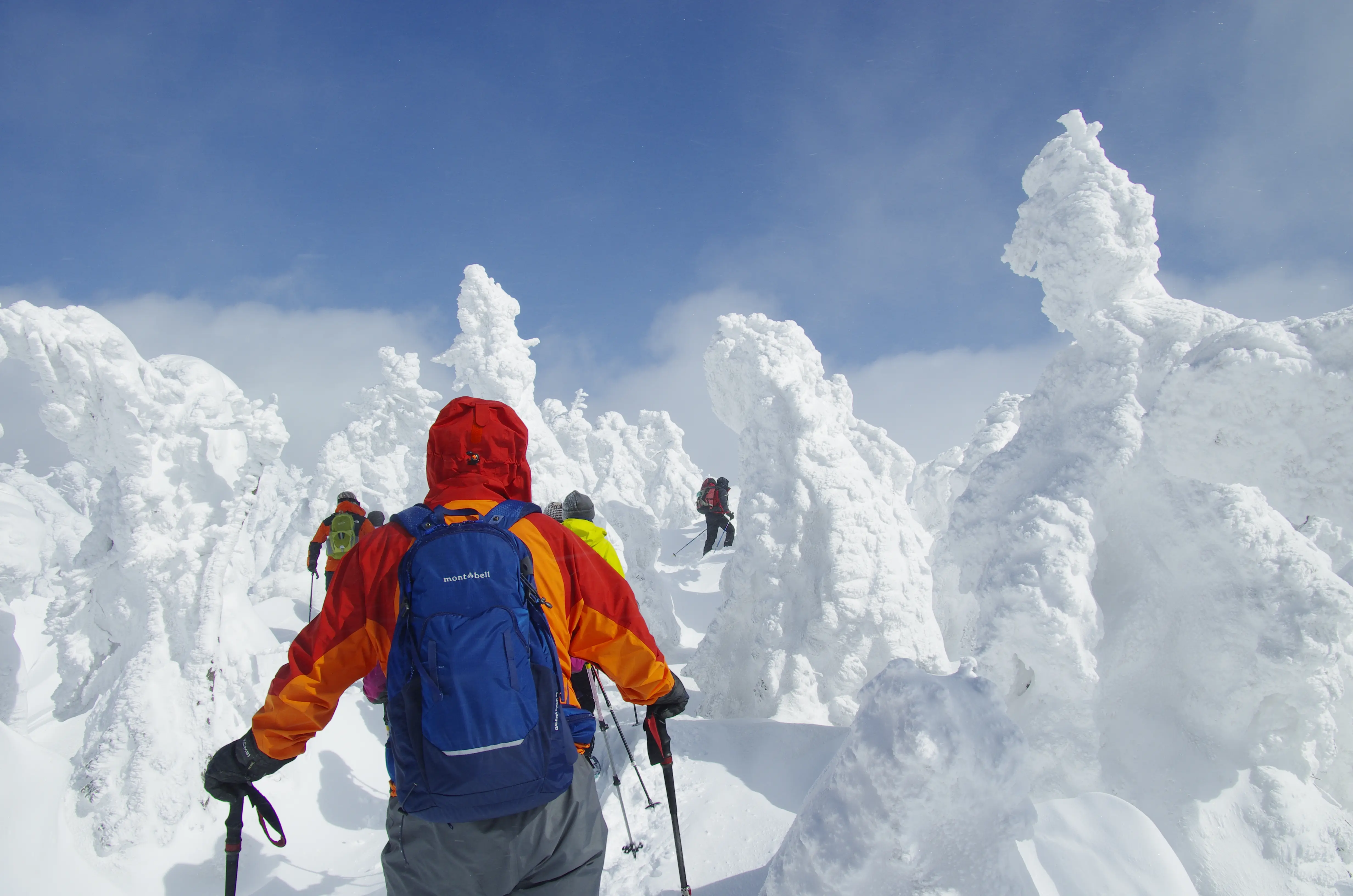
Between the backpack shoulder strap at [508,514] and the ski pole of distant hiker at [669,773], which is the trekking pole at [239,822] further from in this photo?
the ski pole of distant hiker at [669,773]

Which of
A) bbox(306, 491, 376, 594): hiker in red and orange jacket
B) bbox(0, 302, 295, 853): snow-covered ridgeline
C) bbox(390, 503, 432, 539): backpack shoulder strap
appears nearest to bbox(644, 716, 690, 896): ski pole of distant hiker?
bbox(390, 503, 432, 539): backpack shoulder strap

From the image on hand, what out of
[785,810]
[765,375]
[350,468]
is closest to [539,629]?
[785,810]

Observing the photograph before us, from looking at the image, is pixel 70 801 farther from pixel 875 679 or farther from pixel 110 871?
pixel 875 679

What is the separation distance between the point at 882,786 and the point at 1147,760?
2703 millimetres

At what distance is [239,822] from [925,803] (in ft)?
8.08

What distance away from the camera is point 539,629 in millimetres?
1839

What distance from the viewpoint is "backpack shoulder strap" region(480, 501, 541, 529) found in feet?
6.48

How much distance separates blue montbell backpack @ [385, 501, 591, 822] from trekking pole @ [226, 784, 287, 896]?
2.05 feet

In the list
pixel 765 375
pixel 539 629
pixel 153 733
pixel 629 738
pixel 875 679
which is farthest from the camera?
pixel 765 375

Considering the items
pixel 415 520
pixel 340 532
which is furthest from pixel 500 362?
pixel 415 520

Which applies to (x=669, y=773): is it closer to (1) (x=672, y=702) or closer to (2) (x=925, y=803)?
(1) (x=672, y=702)

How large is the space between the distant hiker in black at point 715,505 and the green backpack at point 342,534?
26.0 feet

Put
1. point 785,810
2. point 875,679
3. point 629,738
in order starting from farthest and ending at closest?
point 629,738, point 785,810, point 875,679

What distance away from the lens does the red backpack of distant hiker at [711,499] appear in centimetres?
1410
